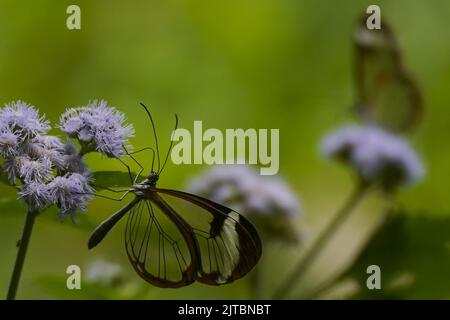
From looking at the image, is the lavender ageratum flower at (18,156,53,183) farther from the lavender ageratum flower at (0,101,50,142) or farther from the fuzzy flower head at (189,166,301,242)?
the fuzzy flower head at (189,166,301,242)

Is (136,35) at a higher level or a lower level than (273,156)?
higher

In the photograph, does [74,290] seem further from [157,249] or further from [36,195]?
[36,195]

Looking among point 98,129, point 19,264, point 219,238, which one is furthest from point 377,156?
point 19,264

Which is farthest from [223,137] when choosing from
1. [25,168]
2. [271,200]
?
[25,168]

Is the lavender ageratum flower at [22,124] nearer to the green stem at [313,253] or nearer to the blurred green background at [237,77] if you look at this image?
the green stem at [313,253]

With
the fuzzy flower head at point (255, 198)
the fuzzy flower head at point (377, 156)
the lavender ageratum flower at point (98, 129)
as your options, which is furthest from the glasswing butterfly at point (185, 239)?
the fuzzy flower head at point (377, 156)
